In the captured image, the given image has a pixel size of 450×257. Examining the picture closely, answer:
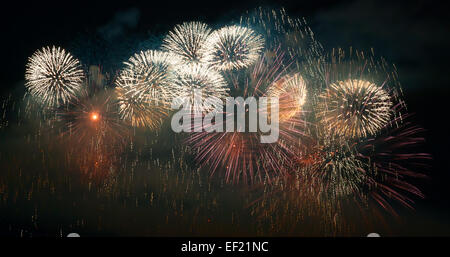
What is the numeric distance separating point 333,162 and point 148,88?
1031 cm

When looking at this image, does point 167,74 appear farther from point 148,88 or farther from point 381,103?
point 381,103

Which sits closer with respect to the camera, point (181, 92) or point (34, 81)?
point (181, 92)
